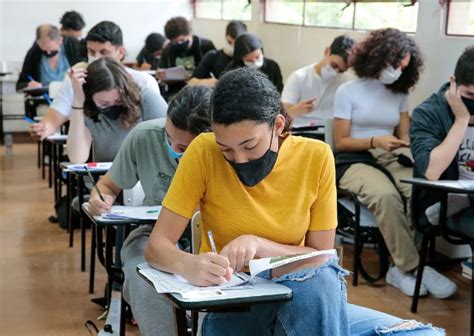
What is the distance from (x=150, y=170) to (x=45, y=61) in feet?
16.6

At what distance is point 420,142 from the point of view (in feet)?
12.3

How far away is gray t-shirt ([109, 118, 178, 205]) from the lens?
2.93 m

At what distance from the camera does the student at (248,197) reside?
2.01 m

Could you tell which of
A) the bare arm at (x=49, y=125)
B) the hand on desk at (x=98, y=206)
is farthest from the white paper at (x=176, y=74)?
the hand on desk at (x=98, y=206)

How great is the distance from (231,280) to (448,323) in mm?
2021

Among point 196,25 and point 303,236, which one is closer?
point 303,236

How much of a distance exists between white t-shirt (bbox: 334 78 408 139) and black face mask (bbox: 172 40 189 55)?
3496mm

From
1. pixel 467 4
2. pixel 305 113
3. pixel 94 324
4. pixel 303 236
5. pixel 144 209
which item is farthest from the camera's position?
pixel 305 113

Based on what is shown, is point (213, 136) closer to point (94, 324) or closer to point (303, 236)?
point (303, 236)

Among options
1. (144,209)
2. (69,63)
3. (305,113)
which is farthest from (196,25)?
(144,209)

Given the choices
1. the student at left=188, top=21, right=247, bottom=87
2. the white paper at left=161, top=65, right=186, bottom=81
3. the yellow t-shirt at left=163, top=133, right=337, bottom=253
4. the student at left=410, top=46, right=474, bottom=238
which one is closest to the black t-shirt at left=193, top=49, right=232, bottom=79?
the student at left=188, top=21, right=247, bottom=87

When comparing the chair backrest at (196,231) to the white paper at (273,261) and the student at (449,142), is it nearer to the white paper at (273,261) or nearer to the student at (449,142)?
the white paper at (273,261)

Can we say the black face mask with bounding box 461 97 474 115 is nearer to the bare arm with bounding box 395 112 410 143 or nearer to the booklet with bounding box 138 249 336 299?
the bare arm with bounding box 395 112 410 143

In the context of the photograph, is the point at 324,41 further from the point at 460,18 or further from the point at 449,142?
the point at 449,142
